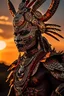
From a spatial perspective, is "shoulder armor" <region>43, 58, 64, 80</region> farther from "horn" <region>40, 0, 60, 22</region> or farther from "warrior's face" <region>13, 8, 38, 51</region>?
"horn" <region>40, 0, 60, 22</region>

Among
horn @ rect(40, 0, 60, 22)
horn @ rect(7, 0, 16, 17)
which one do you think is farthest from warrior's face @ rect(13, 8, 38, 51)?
horn @ rect(7, 0, 16, 17)

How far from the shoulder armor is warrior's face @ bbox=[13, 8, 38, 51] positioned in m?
0.70

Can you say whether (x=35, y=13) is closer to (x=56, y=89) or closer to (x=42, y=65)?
(x=42, y=65)

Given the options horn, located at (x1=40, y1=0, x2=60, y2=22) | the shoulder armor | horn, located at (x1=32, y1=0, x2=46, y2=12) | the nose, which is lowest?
the shoulder armor

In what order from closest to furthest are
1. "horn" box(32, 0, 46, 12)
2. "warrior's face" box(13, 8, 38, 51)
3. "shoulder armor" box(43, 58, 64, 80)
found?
"shoulder armor" box(43, 58, 64, 80)
"warrior's face" box(13, 8, 38, 51)
"horn" box(32, 0, 46, 12)

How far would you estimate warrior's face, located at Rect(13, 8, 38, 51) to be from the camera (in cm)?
1202

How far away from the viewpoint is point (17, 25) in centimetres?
1222

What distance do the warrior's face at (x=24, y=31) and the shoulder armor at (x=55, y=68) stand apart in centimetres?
70

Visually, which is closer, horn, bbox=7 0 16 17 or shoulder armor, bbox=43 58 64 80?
shoulder armor, bbox=43 58 64 80

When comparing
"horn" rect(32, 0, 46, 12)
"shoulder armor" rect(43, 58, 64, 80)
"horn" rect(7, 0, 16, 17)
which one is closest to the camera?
"shoulder armor" rect(43, 58, 64, 80)

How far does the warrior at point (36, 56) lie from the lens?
461 inches

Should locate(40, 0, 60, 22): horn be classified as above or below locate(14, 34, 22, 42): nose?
above

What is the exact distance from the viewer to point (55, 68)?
38.3 ft

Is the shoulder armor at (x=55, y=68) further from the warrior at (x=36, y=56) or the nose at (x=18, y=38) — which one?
the nose at (x=18, y=38)
